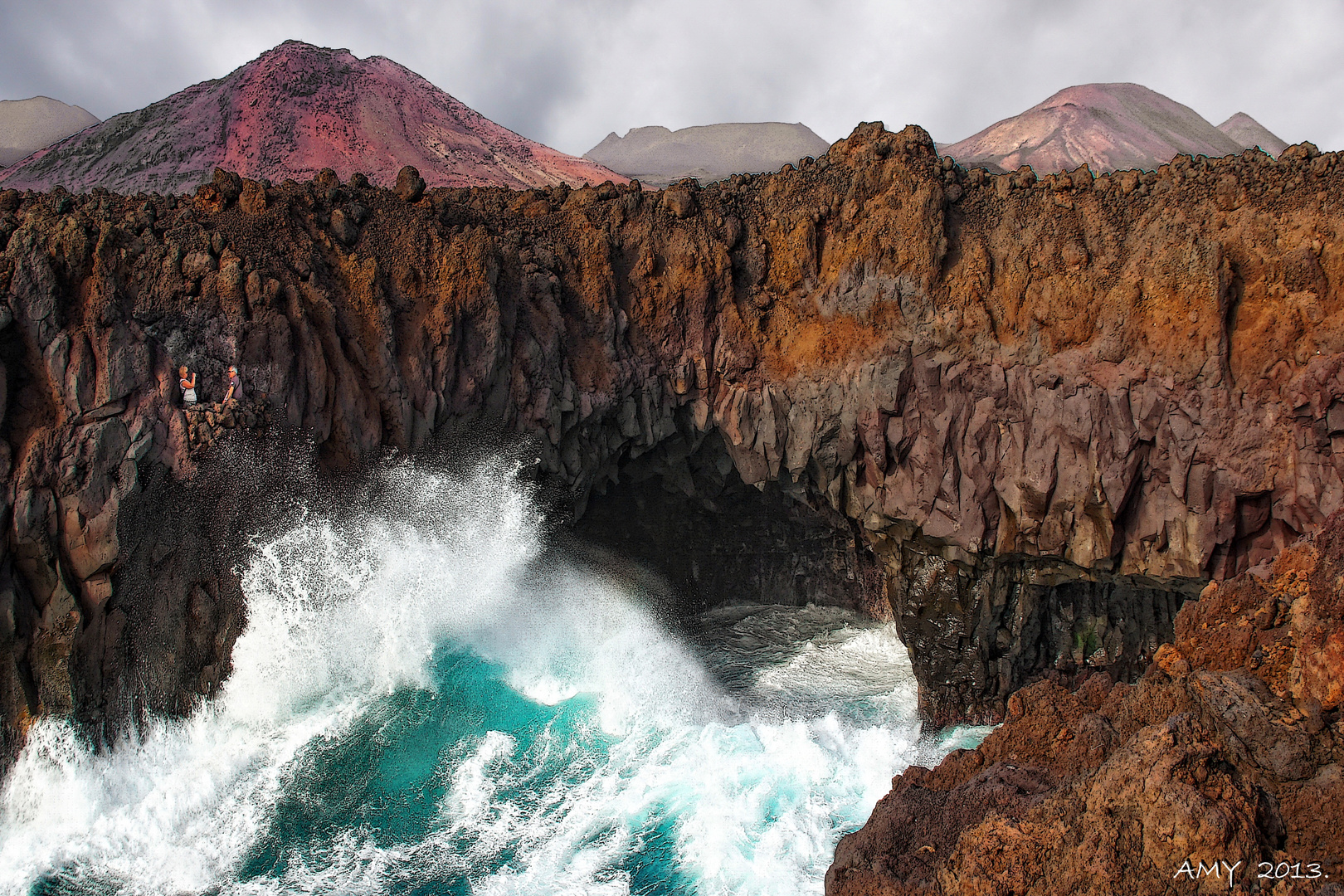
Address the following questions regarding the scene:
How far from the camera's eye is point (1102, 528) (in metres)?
14.0

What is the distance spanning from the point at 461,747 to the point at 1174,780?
36.5 ft

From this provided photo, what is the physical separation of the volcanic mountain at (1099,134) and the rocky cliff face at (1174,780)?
21866 mm

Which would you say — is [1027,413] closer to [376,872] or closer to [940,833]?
[940,833]

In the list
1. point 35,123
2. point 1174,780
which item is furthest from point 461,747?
point 35,123

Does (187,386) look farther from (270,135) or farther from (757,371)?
(757,371)

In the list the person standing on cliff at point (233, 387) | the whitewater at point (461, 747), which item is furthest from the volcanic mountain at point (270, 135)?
the whitewater at point (461, 747)

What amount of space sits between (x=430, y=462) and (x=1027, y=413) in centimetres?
1049

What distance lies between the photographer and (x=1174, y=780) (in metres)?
5.99

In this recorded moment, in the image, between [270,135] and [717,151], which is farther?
[717,151]

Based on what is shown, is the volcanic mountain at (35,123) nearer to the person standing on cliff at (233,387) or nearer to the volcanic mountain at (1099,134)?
A: the person standing on cliff at (233,387)

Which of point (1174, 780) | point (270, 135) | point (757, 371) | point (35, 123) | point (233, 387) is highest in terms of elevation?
point (35, 123)

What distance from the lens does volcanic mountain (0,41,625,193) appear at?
18.3 meters

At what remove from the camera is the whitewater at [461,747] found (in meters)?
11.1

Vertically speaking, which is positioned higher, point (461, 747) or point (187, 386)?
point (187, 386)
